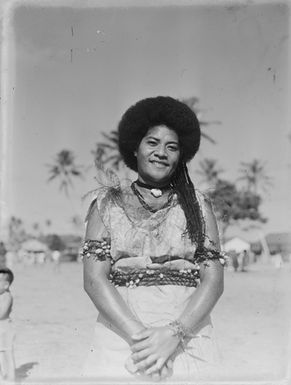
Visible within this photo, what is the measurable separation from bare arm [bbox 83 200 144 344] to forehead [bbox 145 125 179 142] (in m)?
0.53

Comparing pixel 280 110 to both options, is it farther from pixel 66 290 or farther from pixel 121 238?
pixel 66 290

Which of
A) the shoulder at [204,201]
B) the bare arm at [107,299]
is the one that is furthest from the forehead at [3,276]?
the shoulder at [204,201]

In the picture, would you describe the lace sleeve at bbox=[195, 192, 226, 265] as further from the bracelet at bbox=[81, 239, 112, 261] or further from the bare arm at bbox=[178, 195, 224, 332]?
the bracelet at bbox=[81, 239, 112, 261]

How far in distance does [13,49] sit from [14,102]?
315 millimetres

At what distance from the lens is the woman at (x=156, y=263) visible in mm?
2873

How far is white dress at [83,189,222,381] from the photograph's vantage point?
2.96m

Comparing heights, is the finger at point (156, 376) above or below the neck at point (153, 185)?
below

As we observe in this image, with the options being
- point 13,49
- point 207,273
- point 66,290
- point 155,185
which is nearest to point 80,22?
point 13,49

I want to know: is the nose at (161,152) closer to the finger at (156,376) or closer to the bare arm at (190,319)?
the bare arm at (190,319)

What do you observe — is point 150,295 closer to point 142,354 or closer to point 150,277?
point 150,277

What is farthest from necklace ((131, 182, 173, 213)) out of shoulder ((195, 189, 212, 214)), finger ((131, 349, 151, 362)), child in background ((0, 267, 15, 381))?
child in background ((0, 267, 15, 381))

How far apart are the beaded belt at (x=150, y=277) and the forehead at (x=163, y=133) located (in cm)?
64

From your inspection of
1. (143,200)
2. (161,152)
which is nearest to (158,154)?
(161,152)

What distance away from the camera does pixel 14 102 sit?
3.85 meters
